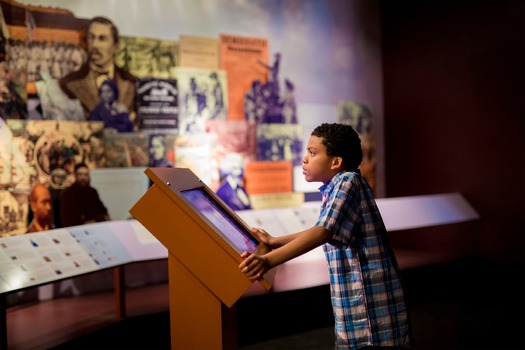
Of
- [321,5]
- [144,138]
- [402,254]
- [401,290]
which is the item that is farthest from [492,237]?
[401,290]

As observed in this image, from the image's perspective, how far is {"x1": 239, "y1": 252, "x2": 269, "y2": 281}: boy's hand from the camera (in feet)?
6.37

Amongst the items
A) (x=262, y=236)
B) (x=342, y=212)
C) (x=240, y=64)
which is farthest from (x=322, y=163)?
(x=240, y=64)

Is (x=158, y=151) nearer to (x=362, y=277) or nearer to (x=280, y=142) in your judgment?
(x=280, y=142)

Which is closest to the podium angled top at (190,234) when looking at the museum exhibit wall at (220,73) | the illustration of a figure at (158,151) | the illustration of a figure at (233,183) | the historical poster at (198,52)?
the museum exhibit wall at (220,73)

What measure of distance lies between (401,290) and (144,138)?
11.8 ft

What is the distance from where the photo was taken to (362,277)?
7.12 ft

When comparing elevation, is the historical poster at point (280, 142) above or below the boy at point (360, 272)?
above

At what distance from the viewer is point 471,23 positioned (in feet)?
21.4

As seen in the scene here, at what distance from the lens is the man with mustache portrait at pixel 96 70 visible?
498 centimetres

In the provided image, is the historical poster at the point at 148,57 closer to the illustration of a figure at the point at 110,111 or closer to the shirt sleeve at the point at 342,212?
the illustration of a figure at the point at 110,111

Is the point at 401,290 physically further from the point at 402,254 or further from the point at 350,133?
the point at 402,254

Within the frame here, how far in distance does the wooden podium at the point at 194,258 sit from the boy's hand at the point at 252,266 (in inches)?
1.0

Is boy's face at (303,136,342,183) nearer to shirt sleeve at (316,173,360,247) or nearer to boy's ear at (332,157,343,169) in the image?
boy's ear at (332,157,343,169)

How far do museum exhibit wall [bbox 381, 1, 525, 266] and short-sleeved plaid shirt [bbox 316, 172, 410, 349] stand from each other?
4536 millimetres
